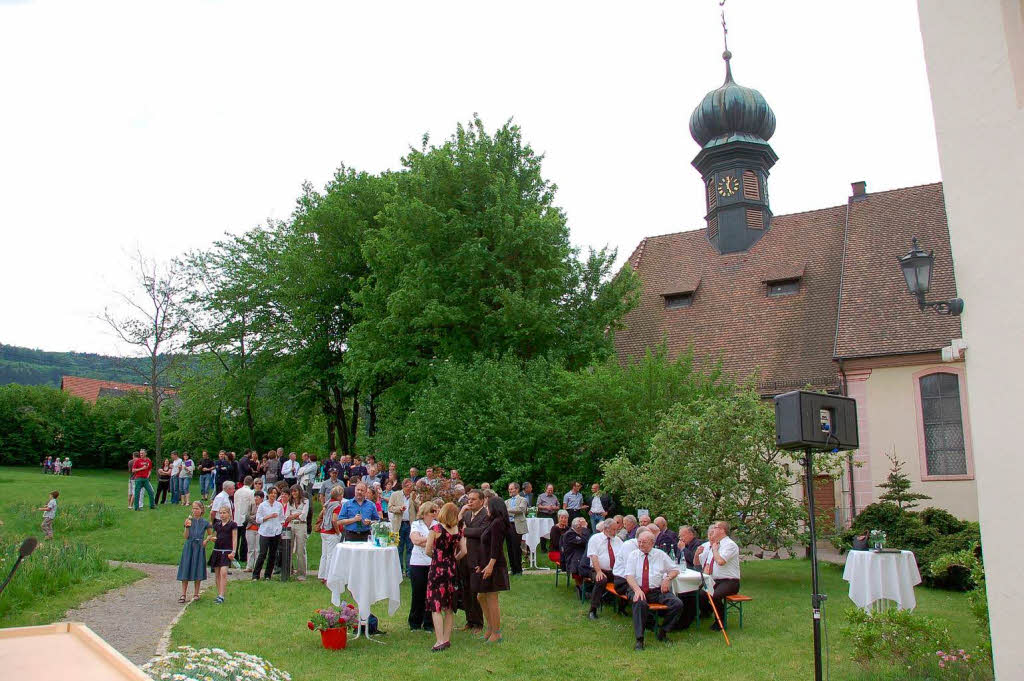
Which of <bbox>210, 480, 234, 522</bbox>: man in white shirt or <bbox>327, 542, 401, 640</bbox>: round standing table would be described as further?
<bbox>210, 480, 234, 522</bbox>: man in white shirt

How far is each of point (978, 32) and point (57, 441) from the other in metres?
53.9

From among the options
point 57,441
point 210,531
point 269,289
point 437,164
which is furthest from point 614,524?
point 57,441

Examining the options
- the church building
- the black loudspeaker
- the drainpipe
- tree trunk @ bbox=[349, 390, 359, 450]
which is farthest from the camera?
tree trunk @ bbox=[349, 390, 359, 450]

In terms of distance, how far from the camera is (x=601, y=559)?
37.8 feet

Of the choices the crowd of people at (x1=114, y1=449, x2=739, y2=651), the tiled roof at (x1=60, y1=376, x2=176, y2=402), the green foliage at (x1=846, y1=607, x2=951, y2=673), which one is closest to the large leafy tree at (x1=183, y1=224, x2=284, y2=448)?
the crowd of people at (x1=114, y1=449, x2=739, y2=651)

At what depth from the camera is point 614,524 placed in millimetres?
11852

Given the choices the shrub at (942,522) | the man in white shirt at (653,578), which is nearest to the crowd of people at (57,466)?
the man in white shirt at (653,578)

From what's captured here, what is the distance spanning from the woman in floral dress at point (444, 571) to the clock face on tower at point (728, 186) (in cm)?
2377

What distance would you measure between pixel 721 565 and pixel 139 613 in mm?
8128

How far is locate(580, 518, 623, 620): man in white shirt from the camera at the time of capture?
11.2 meters

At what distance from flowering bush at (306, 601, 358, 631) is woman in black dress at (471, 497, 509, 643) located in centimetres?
154

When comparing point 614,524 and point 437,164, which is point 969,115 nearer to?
point 614,524

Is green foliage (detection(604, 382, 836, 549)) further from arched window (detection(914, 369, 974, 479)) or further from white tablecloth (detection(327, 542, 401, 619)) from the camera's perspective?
arched window (detection(914, 369, 974, 479))

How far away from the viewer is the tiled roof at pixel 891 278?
→ 22391mm
